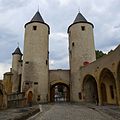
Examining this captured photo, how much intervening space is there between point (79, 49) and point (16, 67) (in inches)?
543

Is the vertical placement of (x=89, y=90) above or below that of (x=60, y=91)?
below

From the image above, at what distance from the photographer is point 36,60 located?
2752cm

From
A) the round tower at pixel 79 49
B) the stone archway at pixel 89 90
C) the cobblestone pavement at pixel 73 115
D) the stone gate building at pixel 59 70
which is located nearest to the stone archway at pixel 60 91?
the stone gate building at pixel 59 70

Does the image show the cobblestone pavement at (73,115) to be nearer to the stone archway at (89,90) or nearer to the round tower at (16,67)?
the stone archway at (89,90)

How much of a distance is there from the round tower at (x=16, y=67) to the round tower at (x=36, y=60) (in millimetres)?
7349

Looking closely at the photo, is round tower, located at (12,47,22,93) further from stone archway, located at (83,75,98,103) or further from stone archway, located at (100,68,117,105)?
stone archway, located at (100,68,117,105)

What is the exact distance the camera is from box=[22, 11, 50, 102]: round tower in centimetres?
2636

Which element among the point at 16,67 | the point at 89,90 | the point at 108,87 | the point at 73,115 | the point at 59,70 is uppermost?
the point at 16,67

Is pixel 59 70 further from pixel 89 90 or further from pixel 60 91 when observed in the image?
pixel 60 91

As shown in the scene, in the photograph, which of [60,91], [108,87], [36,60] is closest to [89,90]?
[108,87]

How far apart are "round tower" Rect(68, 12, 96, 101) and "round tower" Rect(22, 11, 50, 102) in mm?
4126

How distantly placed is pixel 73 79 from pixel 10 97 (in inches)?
419

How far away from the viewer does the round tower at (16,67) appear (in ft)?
110

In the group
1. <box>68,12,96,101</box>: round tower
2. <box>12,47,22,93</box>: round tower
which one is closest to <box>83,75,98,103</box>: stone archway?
<box>68,12,96,101</box>: round tower
